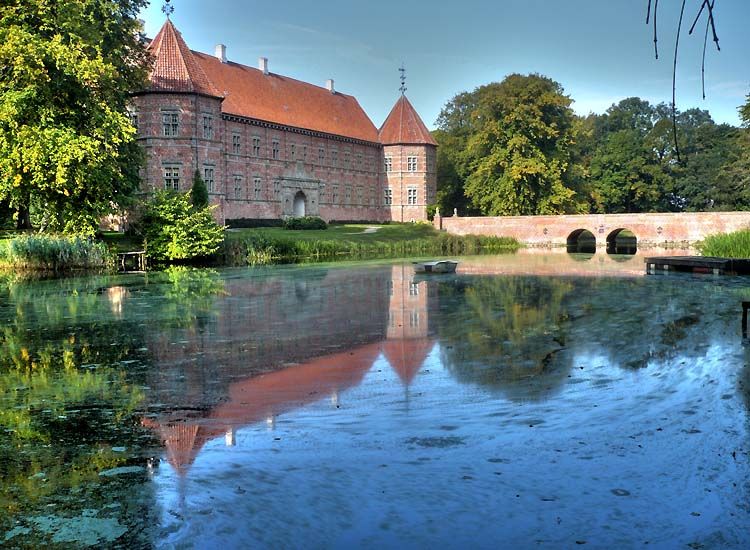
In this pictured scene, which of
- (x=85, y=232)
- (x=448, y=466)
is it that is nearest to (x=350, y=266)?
(x=85, y=232)

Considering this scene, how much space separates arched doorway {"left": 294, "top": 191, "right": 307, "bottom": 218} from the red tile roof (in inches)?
197

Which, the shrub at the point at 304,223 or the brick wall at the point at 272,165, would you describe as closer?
the brick wall at the point at 272,165

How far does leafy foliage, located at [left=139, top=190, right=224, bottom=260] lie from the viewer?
1267 inches

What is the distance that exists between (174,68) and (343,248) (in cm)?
1400

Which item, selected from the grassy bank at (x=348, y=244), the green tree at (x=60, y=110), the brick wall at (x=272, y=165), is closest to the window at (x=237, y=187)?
the brick wall at (x=272, y=165)

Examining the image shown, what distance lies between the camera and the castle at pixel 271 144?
42.1m

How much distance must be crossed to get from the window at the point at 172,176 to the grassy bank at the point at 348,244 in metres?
4.97

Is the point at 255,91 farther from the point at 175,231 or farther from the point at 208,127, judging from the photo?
the point at 175,231

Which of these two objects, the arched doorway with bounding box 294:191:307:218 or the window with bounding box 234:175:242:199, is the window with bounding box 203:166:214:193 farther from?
the arched doorway with bounding box 294:191:307:218

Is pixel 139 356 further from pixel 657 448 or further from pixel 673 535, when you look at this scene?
pixel 673 535

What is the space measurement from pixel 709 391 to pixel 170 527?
5771 mm

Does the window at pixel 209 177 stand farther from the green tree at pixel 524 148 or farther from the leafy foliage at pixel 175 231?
the green tree at pixel 524 148

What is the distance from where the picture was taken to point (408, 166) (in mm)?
62406

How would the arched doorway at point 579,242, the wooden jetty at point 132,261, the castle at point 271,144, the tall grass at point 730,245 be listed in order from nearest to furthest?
the tall grass at point 730,245
the wooden jetty at point 132,261
the castle at point 271,144
the arched doorway at point 579,242
